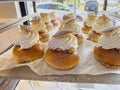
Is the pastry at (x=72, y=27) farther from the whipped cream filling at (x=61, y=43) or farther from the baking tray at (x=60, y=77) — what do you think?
the baking tray at (x=60, y=77)

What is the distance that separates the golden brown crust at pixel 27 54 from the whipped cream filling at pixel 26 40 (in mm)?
17

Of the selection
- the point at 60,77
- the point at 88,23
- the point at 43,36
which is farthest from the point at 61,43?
the point at 88,23

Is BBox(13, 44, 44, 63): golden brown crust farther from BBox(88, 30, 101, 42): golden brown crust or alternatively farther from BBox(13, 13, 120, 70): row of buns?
BBox(88, 30, 101, 42): golden brown crust

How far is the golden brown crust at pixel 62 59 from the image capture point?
59 centimetres

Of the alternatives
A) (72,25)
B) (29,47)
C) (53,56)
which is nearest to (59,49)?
(53,56)

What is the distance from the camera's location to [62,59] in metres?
0.59

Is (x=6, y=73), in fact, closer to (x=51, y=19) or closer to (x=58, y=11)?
(x=51, y=19)

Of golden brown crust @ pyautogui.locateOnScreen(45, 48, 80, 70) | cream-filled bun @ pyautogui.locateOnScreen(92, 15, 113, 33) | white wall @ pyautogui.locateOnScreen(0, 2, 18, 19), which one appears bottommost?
golden brown crust @ pyautogui.locateOnScreen(45, 48, 80, 70)

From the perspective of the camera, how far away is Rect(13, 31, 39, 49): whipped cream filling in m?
0.66

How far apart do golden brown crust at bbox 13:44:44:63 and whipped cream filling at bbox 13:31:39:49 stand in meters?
0.02

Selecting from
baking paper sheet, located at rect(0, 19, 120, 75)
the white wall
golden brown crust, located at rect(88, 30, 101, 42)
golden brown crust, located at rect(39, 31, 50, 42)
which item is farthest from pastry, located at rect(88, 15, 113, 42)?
the white wall

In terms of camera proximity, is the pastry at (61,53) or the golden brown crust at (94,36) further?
the golden brown crust at (94,36)

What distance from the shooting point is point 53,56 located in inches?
23.8

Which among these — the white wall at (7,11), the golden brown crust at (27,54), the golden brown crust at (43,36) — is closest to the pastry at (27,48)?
the golden brown crust at (27,54)
